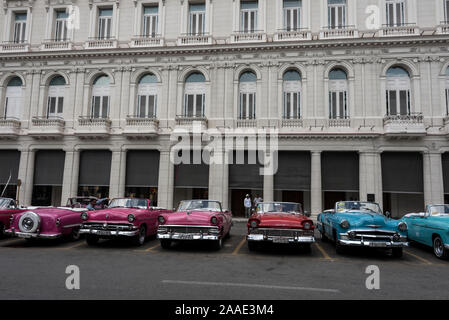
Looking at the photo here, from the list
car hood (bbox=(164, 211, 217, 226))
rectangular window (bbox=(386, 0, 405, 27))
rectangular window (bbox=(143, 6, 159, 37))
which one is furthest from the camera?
rectangular window (bbox=(143, 6, 159, 37))

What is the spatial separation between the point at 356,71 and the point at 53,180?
854 inches

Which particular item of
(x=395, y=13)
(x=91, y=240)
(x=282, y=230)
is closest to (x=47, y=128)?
(x=91, y=240)

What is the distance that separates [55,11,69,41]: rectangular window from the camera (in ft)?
70.5

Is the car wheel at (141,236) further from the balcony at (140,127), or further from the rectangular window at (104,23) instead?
the rectangular window at (104,23)

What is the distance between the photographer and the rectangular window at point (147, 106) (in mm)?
20078

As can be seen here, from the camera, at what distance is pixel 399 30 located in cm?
1805

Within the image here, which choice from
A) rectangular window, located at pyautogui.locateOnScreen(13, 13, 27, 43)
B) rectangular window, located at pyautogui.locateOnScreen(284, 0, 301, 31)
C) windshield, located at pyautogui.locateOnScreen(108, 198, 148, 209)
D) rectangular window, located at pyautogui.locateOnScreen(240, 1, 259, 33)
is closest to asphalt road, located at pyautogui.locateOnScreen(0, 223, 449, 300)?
windshield, located at pyautogui.locateOnScreen(108, 198, 148, 209)

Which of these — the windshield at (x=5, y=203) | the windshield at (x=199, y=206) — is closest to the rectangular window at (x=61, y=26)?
the windshield at (x=5, y=203)

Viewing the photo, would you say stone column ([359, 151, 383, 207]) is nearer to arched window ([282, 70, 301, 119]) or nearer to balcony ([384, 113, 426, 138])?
balcony ([384, 113, 426, 138])

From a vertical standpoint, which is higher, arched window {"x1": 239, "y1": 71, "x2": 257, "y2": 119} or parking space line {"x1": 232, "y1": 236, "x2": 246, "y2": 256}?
arched window {"x1": 239, "y1": 71, "x2": 257, "y2": 119}

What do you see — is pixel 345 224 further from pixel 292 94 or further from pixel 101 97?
pixel 101 97

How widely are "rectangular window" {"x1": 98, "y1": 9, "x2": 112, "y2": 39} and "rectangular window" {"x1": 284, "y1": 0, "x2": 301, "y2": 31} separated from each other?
41.2ft

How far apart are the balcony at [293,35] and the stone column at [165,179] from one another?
10512 mm
